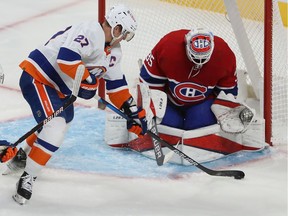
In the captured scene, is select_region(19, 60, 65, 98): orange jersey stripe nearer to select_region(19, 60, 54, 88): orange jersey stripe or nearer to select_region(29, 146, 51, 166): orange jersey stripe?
select_region(19, 60, 54, 88): orange jersey stripe

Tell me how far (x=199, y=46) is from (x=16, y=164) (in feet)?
2.79

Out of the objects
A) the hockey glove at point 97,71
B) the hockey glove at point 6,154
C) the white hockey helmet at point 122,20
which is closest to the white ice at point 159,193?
the hockey glove at point 6,154

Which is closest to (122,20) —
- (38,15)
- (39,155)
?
(39,155)

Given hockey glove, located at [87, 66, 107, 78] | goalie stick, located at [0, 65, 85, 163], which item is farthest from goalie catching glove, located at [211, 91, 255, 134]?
goalie stick, located at [0, 65, 85, 163]

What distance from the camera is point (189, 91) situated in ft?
11.9

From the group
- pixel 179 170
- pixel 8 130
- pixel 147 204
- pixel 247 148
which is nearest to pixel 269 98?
pixel 247 148

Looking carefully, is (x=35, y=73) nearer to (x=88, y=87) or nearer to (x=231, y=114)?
(x=88, y=87)

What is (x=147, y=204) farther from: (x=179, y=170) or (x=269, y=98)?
(x=269, y=98)

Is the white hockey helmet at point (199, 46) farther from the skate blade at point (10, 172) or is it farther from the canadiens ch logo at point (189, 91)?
the skate blade at point (10, 172)

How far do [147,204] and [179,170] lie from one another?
0.40 meters

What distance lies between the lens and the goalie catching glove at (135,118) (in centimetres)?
339

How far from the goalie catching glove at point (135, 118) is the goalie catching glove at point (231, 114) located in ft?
1.22

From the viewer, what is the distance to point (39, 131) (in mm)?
3354

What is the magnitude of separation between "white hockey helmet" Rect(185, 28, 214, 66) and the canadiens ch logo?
0.13m
